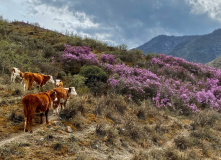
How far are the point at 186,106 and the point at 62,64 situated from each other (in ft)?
32.6

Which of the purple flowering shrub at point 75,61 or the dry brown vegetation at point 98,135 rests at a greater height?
the purple flowering shrub at point 75,61

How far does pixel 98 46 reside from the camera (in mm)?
18641

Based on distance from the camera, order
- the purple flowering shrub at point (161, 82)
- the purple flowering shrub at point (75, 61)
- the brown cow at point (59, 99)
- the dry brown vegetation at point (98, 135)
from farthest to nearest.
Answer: the purple flowering shrub at point (75, 61) < the purple flowering shrub at point (161, 82) < the brown cow at point (59, 99) < the dry brown vegetation at point (98, 135)

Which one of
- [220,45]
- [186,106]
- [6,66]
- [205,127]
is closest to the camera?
[205,127]

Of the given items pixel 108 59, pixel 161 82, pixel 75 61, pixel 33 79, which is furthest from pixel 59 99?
pixel 108 59

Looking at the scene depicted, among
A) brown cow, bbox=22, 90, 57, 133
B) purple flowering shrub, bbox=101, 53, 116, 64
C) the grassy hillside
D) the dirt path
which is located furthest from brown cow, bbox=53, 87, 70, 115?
purple flowering shrub, bbox=101, 53, 116, 64

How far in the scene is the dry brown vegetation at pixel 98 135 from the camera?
344cm

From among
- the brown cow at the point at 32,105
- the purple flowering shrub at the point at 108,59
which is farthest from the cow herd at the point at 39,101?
the purple flowering shrub at the point at 108,59

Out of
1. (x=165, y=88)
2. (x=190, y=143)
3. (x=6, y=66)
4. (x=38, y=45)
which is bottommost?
(x=190, y=143)

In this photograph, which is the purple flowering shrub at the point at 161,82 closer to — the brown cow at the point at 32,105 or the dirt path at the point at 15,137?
the brown cow at the point at 32,105

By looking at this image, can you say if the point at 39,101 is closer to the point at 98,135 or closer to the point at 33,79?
the point at 98,135

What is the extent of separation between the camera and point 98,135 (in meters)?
4.72

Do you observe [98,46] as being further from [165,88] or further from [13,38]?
[165,88]

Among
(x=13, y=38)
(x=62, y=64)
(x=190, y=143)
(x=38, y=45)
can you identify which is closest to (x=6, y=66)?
(x=62, y=64)
